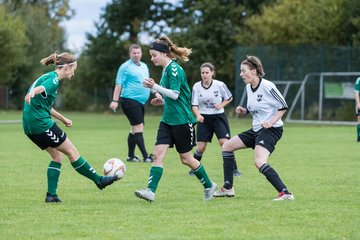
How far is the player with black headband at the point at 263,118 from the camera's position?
9.39 metres

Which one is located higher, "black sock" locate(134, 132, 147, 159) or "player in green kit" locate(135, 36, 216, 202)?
"player in green kit" locate(135, 36, 216, 202)

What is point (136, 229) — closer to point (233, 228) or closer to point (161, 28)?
point (233, 228)

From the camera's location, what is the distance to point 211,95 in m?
12.5

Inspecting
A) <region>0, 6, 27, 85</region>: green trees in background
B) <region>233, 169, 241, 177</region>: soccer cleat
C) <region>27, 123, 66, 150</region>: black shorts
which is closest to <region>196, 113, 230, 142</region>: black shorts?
<region>233, 169, 241, 177</region>: soccer cleat

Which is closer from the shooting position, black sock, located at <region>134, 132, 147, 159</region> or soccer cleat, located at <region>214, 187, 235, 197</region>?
soccer cleat, located at <region>214, 187, 235, 197</region>

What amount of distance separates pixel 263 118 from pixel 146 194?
5.60ft

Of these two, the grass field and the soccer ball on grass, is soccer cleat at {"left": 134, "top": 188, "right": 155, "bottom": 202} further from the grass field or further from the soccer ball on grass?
the soccer ball on grass

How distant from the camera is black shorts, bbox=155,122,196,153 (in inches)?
371

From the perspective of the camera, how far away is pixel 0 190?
10.5 meters

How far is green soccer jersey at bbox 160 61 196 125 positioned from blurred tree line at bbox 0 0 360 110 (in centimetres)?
2757

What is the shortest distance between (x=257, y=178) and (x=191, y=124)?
113 inches

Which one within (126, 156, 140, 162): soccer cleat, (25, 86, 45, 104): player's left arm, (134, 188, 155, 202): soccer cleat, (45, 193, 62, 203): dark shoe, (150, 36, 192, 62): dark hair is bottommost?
(126, 156, 140, 162): soccer cleat

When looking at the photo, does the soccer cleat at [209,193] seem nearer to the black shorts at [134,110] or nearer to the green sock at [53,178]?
the green sock at [53,178]

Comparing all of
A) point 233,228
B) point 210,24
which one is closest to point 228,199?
point 233,228
